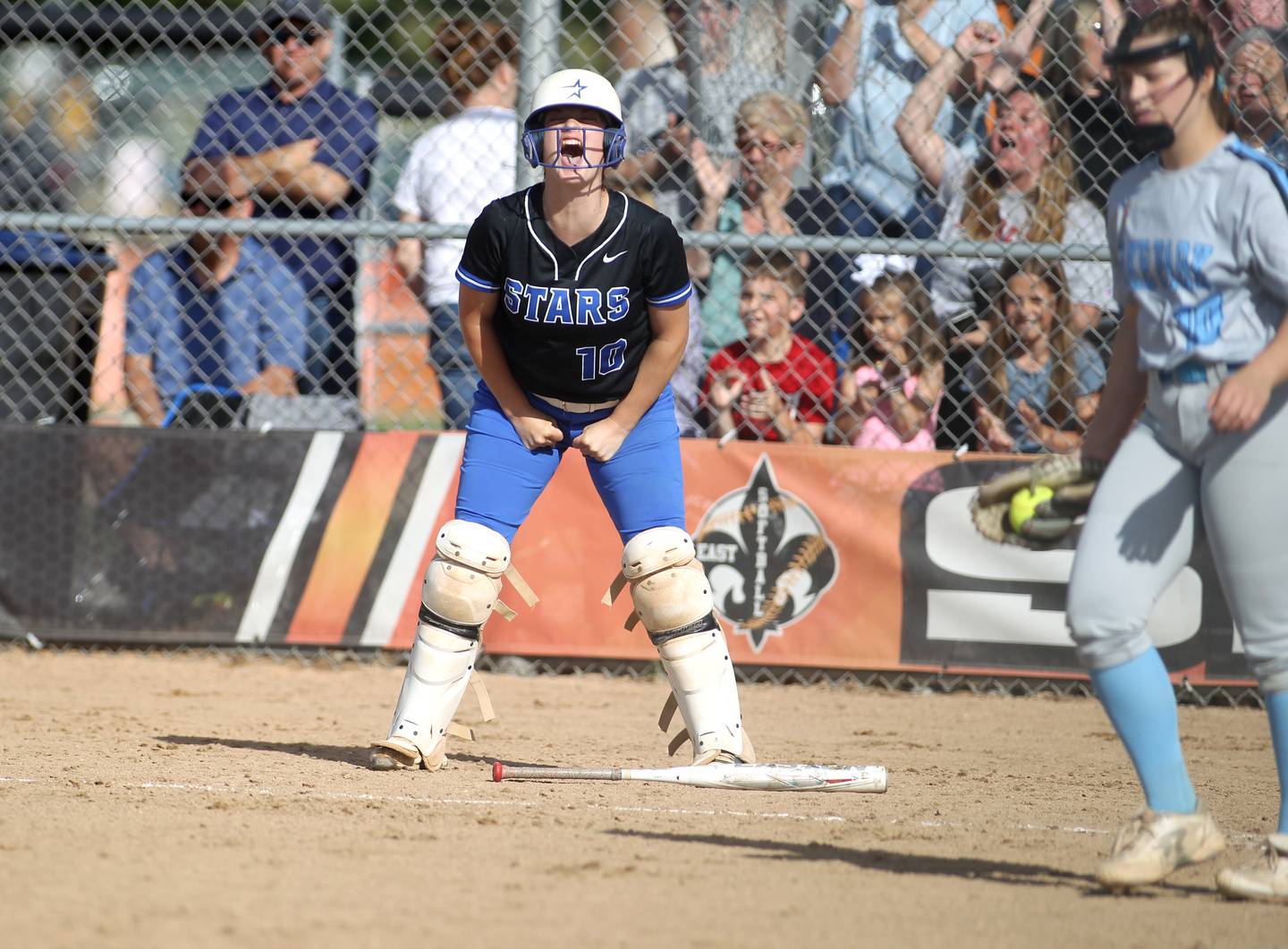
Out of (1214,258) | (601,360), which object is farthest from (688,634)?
(1214,258)

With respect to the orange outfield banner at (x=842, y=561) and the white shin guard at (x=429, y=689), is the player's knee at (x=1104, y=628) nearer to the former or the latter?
the white shin guard at (x=429, y=689)

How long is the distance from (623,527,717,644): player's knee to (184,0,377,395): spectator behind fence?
3.06 m

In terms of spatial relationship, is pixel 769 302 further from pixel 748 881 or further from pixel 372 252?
pixel 748 881

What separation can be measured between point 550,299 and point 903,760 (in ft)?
6.75

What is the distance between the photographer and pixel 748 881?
3334 millimetres

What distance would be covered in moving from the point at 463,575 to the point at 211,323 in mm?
3310

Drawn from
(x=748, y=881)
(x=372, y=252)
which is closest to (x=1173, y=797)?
(x=748, y=881)

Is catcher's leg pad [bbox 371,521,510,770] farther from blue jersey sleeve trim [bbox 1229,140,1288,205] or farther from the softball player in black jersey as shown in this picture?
blue jersey sleeve trim [bbox 1229,140,1288,205]

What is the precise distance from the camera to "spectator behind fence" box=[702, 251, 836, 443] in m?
6.78

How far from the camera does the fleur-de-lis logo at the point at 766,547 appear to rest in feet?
22.0

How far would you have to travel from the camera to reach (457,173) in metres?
7.28

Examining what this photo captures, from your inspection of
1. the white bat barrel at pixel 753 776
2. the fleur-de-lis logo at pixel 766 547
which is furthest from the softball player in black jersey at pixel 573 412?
the fleur-de-lis logo at pixel 766 547

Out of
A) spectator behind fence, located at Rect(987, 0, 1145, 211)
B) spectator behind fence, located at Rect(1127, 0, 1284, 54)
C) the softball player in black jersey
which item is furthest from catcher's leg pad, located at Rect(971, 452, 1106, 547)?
spectator behind fence, located at Rect(1127, 0, 1284, 54)

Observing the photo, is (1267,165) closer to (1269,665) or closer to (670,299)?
(1269,665)
